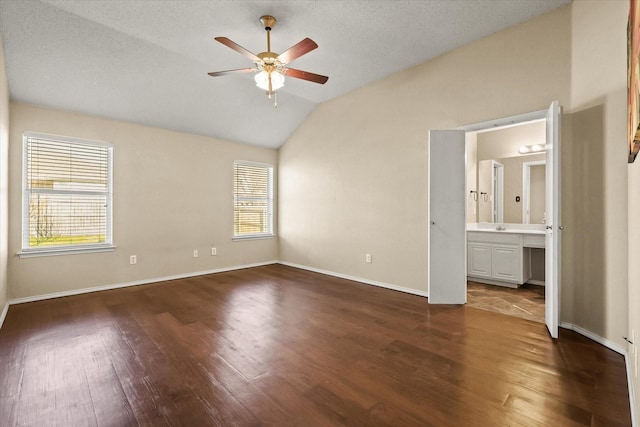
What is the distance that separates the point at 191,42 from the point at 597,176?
4193mm

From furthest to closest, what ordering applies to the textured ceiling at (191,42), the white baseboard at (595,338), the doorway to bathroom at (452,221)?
the doorway to bathroom at (452,221) → the textured ceiling at (191,42) → the white baseboard at (595,338)

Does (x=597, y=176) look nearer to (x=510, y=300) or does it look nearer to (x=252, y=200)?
(x=510, y=300)

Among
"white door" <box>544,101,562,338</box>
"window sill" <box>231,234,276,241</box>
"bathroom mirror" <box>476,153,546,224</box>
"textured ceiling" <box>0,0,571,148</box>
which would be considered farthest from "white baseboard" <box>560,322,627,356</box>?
"window sill" <box>231,234,276,241</box>

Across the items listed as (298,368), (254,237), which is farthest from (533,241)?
(254,237)

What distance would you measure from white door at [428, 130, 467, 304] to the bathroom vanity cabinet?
3.81 ft

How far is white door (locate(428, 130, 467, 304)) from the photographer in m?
3.48

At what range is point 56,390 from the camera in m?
1.86

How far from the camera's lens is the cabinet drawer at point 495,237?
413cm

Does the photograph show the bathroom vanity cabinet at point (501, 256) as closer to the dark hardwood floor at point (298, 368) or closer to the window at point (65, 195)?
the dark hardwood floor at point (298, 368)

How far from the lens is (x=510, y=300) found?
3.64 meters

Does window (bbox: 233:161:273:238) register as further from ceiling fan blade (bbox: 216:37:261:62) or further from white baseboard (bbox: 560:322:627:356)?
white baseboard (bbox: 560:322:627:356)

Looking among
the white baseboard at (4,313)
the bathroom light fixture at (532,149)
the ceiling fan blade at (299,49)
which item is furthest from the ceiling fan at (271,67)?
the bathroom light fixture at (532,149)

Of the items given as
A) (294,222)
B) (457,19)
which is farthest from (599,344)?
(294,222)

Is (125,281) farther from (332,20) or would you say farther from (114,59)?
(332,20)
